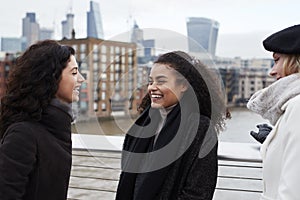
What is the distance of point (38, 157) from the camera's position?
0.93 m

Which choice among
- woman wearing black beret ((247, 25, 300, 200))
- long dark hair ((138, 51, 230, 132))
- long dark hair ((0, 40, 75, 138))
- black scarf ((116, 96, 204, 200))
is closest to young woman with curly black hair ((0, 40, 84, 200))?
long dark hair ((0, 40, 75, 138))

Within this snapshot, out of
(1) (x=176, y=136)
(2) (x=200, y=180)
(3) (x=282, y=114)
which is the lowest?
(2) (x=200, y=180)

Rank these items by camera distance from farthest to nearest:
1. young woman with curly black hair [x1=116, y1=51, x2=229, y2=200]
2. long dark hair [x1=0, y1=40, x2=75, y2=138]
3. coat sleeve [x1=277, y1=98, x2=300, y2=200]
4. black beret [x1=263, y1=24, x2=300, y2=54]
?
1. young woman with curly black hair [x1=116, y1=51, x2=229, y2=200]
2. long dark hair [x1=0, y1=40, x2=75, y2=138]
3. black beret [x1=263, y1=24, x2=300, y2=54]
4. coat sleeve [x1=277, y1=98, x2=300, y2=200]

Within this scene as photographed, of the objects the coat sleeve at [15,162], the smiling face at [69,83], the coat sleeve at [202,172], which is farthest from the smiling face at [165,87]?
the coat sleeve at [15,162]

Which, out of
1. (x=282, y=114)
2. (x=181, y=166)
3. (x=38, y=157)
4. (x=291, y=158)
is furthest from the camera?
(x=181, y=166)

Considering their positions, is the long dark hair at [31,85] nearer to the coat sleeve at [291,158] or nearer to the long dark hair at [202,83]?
the long dark hair at [202,83]

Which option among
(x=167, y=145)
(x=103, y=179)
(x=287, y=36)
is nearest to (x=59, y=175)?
(x=167, y=145)

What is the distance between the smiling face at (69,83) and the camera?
101 cm

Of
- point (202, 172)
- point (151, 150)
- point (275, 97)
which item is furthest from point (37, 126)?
point (275, 97)

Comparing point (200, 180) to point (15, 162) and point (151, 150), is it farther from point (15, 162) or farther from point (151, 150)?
point (15, 162)

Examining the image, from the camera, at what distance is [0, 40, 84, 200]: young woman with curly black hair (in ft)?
2.92

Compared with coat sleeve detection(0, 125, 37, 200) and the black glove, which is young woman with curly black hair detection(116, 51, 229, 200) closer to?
the black glove

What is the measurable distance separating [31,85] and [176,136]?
43 centimetres

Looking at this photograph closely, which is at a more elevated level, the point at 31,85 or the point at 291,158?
the point at 31,85
